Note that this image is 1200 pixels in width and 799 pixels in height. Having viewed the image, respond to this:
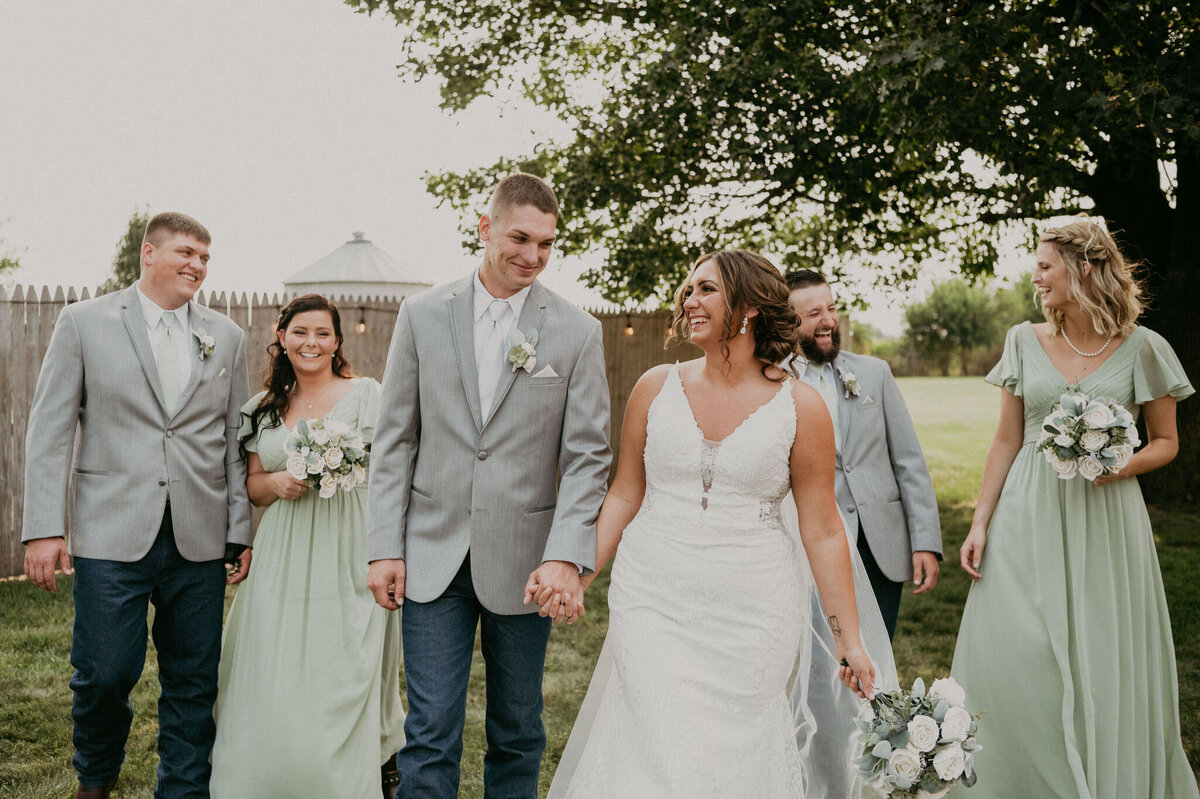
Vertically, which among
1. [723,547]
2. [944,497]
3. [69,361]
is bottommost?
[944,497]

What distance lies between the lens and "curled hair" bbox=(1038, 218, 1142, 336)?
4.41m

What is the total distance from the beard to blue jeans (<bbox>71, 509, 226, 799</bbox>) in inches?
107

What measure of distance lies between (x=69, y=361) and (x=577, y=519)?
88.1 inches

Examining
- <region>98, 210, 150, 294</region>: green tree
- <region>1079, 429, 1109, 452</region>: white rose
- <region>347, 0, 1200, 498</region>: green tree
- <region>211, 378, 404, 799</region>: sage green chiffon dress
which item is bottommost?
<region>211, 378, 404, 799</region>: sage green chiffon dress

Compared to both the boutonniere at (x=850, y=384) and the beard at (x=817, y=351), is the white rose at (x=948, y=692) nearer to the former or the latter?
the boutonniere at (x=850, y=384)

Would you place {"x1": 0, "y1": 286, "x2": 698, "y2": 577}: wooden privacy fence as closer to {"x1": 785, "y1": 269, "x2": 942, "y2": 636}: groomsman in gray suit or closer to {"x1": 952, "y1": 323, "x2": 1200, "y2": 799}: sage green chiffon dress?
{"x1": 785, "y1": 269, "x2": 942, "y2": 636}: groomsman in gray suit

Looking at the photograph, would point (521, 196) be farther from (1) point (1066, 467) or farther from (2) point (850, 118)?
(2) point (850, 118)

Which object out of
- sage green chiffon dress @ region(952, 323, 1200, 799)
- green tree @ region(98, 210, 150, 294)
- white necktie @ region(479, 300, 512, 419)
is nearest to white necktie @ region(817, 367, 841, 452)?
sage green chiffon dress @ region(952, 323, 1200, 799)

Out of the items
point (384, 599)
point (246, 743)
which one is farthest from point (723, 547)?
point (246, 743)

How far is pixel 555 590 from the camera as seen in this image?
342 cm

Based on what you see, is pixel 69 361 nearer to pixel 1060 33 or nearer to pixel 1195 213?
pixel 1060 33

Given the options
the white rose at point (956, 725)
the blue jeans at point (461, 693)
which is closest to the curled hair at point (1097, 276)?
the white rose at point (956, 725)

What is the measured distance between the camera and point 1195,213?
11.5 m

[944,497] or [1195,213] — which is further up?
[1195,213]
